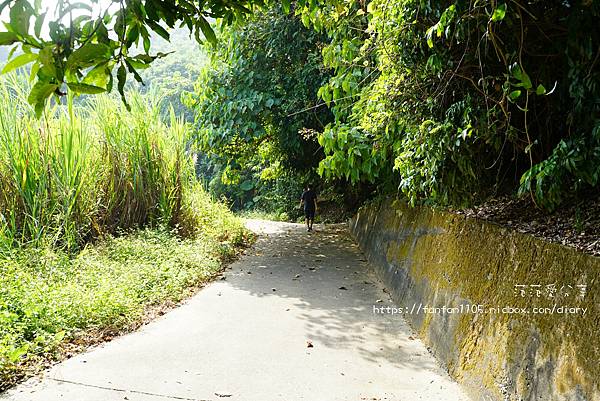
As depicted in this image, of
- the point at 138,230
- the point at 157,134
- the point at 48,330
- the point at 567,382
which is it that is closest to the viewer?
the point at 567,382

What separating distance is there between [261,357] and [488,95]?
9.36 feet

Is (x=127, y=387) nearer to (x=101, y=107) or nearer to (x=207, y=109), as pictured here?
(x=101, y=107)

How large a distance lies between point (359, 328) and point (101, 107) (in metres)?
5.95

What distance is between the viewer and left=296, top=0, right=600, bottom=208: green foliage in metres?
2.76

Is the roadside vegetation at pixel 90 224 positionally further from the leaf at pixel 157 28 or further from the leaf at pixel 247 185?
the leaf at pixel 247 185

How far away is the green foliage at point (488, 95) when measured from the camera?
2760 mm

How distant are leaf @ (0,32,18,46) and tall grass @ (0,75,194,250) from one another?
4.84 meters

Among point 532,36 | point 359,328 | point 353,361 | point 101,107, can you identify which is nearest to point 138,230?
point 101,107

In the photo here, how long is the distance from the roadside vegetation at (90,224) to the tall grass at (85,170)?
0.7 inches

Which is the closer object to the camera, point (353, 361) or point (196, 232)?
point (353, 361)

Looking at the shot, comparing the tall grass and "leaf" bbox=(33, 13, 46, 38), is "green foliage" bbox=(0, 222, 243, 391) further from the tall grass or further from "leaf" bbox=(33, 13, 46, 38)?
"leaf" bbox=(33, 13, 46, 38)

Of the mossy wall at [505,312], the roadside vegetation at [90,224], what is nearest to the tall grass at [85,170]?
the roadside vegetation at [90,224]

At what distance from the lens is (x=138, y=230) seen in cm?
798

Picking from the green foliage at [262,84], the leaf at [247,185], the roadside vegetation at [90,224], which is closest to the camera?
the roadside vegetation at [90,224]
